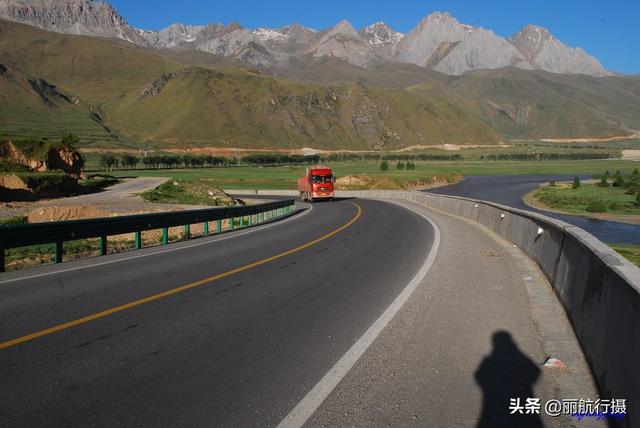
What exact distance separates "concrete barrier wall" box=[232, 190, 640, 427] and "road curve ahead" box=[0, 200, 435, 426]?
2.59 metres

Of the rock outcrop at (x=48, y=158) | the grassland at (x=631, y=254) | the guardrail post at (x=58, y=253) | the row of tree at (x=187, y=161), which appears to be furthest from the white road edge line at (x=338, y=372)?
the row of tree at (x=187, y=161)

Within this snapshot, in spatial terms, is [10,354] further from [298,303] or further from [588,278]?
[588,278]

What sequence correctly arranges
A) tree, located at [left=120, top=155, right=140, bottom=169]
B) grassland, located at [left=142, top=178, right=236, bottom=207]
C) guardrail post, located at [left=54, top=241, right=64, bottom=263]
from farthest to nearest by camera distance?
tree, located at [left=120, top=155, right=140, bottom=169] < grassland, located at [left=142, top=178, right=236, bottom=207] < guardrail post, located at [left=54, top=241, right=64, bottom=263]

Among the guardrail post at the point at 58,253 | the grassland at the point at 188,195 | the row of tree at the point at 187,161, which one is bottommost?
the row of tree at the point at 187,161

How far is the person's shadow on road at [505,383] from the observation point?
5.13 meters

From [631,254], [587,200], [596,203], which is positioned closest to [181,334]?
[631,254]

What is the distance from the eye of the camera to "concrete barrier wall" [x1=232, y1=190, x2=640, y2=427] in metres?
4.86

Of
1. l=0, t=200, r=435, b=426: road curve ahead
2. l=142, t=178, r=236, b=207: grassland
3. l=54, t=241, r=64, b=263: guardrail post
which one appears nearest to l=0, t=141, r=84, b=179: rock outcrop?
l=142, t=178, r=236, b=207: grassland

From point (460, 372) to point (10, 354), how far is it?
4.64 meters

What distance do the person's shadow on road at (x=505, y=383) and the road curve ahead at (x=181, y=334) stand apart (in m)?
1.56

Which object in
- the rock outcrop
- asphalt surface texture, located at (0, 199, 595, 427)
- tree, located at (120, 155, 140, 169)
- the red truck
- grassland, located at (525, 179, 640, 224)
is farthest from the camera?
tree, located at (120, 155, 140, 169)

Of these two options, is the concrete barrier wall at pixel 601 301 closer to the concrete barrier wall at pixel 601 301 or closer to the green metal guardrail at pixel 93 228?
the concrete barrier wall at pixel 601 301

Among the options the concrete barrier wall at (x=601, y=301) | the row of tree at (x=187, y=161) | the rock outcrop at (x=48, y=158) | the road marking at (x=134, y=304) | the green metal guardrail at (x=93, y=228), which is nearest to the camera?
the concrete barrier wall at (x=601, y=301)

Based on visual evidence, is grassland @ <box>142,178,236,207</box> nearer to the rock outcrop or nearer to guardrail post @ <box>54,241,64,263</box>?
the rock outcrop
